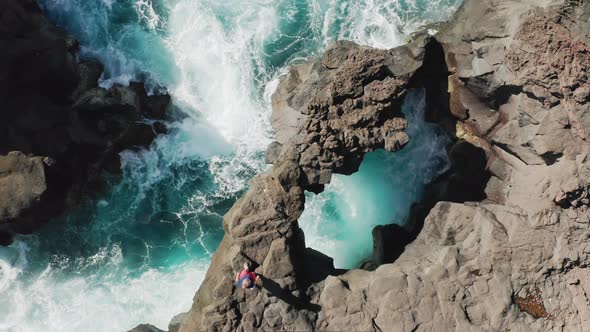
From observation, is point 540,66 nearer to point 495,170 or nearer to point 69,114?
point 495,170

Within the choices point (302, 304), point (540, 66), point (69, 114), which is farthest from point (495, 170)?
point (69, 114)

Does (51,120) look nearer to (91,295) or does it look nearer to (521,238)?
(91,295)

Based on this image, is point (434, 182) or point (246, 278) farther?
point (434, 182)

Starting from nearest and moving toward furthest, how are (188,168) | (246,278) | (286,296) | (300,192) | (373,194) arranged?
(246,278)
(286,296)
(300,192)
(373,194)
(188,168)

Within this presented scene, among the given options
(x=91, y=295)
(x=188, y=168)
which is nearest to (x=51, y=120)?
(x=188, y=168)

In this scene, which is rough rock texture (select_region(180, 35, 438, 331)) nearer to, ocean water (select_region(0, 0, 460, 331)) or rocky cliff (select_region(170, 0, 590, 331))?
rocky cliff (select_region(170, 0, 590, 331))

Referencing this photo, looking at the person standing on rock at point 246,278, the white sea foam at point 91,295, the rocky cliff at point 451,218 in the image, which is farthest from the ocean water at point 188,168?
the person standing on rock at point 246,278

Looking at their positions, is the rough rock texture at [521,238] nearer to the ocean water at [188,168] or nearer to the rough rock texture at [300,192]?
the rough rock texture at [300,192]
